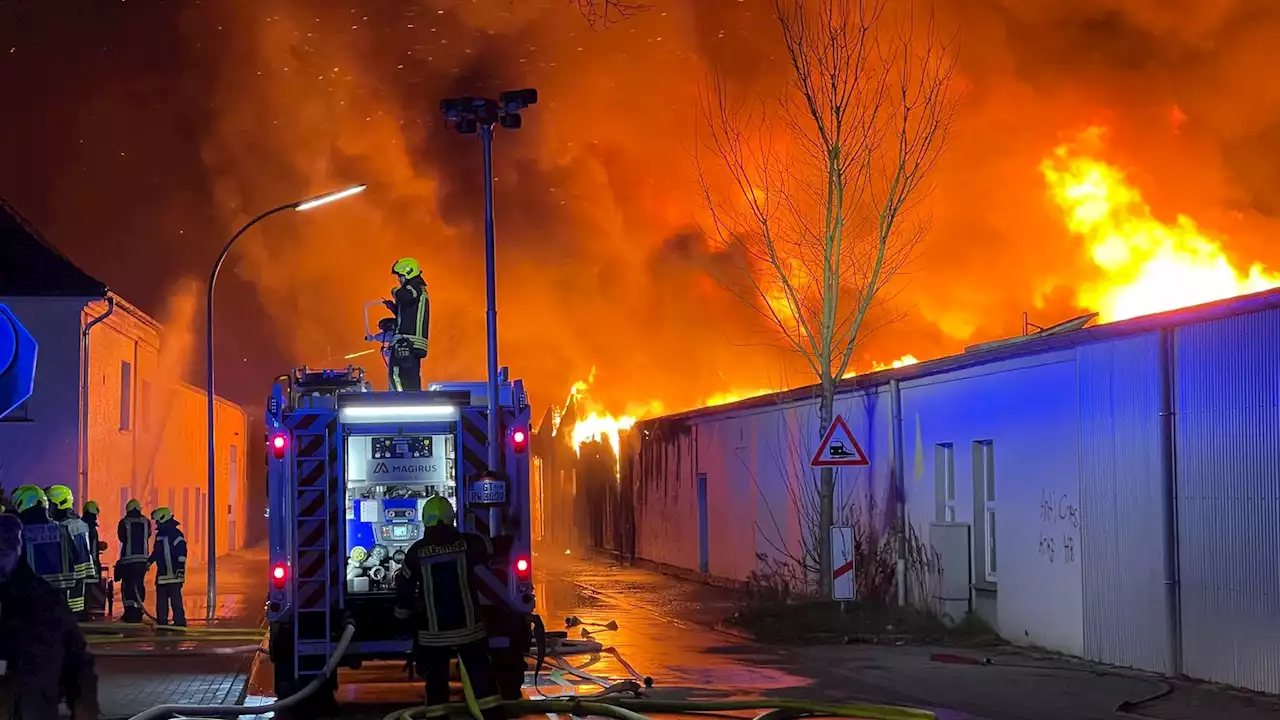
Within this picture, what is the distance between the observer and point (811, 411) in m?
21.5

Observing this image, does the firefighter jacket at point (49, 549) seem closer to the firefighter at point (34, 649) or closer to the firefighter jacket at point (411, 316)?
the firefighter jacket at point (411, 316)

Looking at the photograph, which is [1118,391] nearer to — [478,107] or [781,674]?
[781,674]

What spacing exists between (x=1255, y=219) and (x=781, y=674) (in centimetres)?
1541

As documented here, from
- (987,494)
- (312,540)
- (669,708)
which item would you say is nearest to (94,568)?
(312,540)

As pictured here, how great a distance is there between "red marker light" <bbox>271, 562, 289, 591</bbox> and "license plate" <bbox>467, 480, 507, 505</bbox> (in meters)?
1.56

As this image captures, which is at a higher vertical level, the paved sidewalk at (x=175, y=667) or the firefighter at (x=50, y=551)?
the firefighter at (x=50, y=551)

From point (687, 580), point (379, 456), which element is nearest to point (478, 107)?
point (379, 456)

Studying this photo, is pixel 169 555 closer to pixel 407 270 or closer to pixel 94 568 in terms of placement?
pixel 94 568

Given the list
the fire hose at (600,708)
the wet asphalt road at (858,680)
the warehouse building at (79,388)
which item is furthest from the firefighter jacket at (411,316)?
the warehouse building at (79,388)

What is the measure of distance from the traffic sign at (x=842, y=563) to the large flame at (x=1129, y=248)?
4947 mm

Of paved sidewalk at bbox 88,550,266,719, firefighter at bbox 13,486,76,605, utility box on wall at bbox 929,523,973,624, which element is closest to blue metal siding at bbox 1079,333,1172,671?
utility box on wall at bbox 929,523,973,624

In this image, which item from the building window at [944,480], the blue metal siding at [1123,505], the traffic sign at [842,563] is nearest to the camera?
the blue metal siding at [1123,505]

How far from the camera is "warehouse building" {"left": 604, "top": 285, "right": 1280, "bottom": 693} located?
11945 mm

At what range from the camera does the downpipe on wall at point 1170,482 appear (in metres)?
12.8
